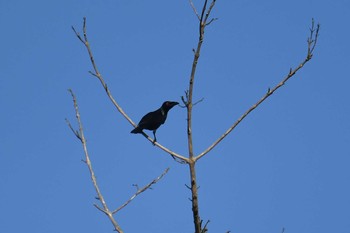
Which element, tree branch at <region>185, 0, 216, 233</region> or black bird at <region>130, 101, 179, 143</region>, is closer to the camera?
tree branch at <region>185, 0, 216, 233</region>

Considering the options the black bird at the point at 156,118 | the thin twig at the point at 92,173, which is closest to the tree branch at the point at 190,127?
the thin twig at the point at 92,173

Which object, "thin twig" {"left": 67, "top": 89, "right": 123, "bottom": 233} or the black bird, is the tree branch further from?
the black bird

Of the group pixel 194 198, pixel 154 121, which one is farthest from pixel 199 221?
pixel 154 121

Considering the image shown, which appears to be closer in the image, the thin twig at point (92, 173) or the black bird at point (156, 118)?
the thin twig at point (92, 173)

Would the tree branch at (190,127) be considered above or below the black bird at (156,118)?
below

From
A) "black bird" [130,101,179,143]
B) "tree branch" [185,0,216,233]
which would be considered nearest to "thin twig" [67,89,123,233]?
"tree branch" [185,0,216,233]

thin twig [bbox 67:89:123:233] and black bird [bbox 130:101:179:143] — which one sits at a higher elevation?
black bird [bbox 130:101:179:143]

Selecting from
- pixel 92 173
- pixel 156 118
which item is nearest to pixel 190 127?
pixel 92 173

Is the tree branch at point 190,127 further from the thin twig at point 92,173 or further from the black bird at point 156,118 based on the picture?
the black bird at point 156,118

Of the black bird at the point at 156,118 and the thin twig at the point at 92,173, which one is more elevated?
the black bird at the point at 156,118

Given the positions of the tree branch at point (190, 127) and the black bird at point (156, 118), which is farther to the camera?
the black bird at point (156, 118)

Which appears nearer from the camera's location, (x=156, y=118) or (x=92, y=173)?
(x=92, y=173)

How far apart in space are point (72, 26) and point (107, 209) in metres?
1.67

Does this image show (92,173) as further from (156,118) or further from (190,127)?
(156,118)
